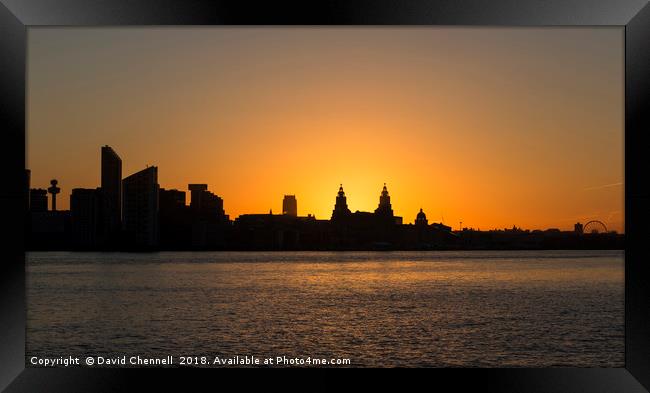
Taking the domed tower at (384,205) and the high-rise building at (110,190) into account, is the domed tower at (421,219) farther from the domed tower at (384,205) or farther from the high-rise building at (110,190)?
the high-rise building at (110,190)

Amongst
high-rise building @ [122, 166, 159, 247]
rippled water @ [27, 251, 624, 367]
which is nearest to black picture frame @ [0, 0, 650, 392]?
rippled water @ [27, 251, 624, 367]

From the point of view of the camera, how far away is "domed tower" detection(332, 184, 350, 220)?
81.9m

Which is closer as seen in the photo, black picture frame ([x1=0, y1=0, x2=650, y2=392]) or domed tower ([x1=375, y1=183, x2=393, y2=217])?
black picture frame ([x1=0, y1=0, x2=650, y2=392])

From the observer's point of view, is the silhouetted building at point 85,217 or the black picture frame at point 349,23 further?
the silhouetted building at point 85,217

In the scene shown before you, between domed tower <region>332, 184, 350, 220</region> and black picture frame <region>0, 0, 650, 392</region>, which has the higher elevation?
domed tower <region>332, 184, 350, 220</region>

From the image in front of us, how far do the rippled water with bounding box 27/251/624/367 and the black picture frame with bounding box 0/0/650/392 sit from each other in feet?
35.4

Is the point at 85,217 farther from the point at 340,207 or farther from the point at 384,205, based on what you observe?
the point at 384,205

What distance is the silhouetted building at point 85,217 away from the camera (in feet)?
237

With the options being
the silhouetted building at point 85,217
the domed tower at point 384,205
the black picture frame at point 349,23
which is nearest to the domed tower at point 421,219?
the domed tower at point 384,205

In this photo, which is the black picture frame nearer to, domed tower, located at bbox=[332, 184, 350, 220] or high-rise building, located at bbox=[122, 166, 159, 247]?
high-rise building, located at bbox=[122, 166, 159, 247]

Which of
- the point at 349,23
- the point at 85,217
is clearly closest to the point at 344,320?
the point at 349,23

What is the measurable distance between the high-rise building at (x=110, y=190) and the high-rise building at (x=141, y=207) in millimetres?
1085

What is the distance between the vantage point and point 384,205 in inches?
3115

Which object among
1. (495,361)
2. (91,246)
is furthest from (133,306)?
(91,246)
